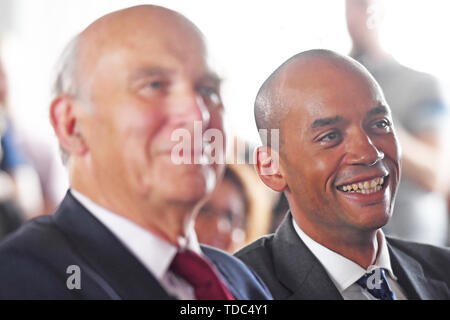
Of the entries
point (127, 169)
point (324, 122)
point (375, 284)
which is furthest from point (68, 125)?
point (375, 284)

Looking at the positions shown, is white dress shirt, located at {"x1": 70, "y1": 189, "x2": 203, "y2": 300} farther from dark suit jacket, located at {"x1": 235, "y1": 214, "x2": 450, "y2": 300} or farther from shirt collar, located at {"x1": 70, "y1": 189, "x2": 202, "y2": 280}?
dark suit jacket, located at {"x1": 235, "y1": 214, "x2": 450, "y2": 300}

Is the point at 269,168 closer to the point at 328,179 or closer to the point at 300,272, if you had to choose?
the point at 328,179

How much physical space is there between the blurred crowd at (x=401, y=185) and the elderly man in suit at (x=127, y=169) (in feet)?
0.63

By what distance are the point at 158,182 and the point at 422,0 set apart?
92cm

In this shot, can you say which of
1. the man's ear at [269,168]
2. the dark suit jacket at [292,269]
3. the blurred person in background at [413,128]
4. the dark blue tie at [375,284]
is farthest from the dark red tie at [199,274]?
the blurred person in background at [413,128]

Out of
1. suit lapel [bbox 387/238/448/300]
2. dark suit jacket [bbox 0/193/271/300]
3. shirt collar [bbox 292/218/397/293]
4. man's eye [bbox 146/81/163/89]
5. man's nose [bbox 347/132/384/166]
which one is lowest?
suit lapel [bbox 387/238/448/300]

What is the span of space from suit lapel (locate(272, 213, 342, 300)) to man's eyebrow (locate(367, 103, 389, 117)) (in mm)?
320

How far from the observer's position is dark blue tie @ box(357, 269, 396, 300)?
5.37 feet

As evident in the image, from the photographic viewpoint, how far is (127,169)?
1435 millimetres

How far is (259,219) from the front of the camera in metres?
1.74

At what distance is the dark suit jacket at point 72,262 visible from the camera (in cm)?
136

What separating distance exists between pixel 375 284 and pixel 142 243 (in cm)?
56

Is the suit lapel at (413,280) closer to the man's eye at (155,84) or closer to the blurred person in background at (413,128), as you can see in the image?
the blurred person in background at (413,128)

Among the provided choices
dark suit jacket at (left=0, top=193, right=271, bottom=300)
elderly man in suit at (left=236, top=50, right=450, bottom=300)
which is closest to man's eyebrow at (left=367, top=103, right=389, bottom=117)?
elderly man in suit at (left=236, top=50, right=450, bottom=300)
